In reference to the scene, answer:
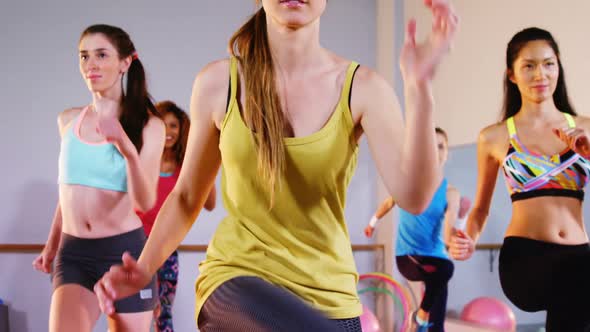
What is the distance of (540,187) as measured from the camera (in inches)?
105

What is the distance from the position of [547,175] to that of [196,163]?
1.65 m

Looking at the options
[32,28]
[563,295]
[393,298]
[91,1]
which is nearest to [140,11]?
[91,1]

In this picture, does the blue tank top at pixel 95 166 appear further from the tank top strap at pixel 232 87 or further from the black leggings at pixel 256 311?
the black leggings at pixel 256 311

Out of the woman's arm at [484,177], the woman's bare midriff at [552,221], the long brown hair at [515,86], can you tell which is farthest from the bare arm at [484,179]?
the woman's bare midriff at [552,221]

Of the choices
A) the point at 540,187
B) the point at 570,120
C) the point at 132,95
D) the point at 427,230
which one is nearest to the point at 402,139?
the point at 540,187

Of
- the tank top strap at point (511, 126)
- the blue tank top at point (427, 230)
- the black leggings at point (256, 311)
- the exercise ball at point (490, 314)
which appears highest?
the tank top strap at point (511, 126)

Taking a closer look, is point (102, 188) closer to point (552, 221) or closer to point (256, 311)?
point (256, 311)

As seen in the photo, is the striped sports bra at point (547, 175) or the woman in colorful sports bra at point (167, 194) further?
the woman in colorful sports bra at point (167, 194)

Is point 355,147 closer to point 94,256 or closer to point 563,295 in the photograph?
point 563,295

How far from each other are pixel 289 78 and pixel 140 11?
4901mm

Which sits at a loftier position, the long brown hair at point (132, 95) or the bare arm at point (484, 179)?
the long brown hair at point (132, 95)

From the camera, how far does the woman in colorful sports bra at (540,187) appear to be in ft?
7.89

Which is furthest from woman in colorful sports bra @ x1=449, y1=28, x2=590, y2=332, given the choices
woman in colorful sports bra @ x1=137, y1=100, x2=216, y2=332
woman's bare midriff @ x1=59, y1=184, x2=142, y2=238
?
woman in colorful sports bra @ x1=137, y1=100, x2=216, y2=332

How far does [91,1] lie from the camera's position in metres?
5.99
